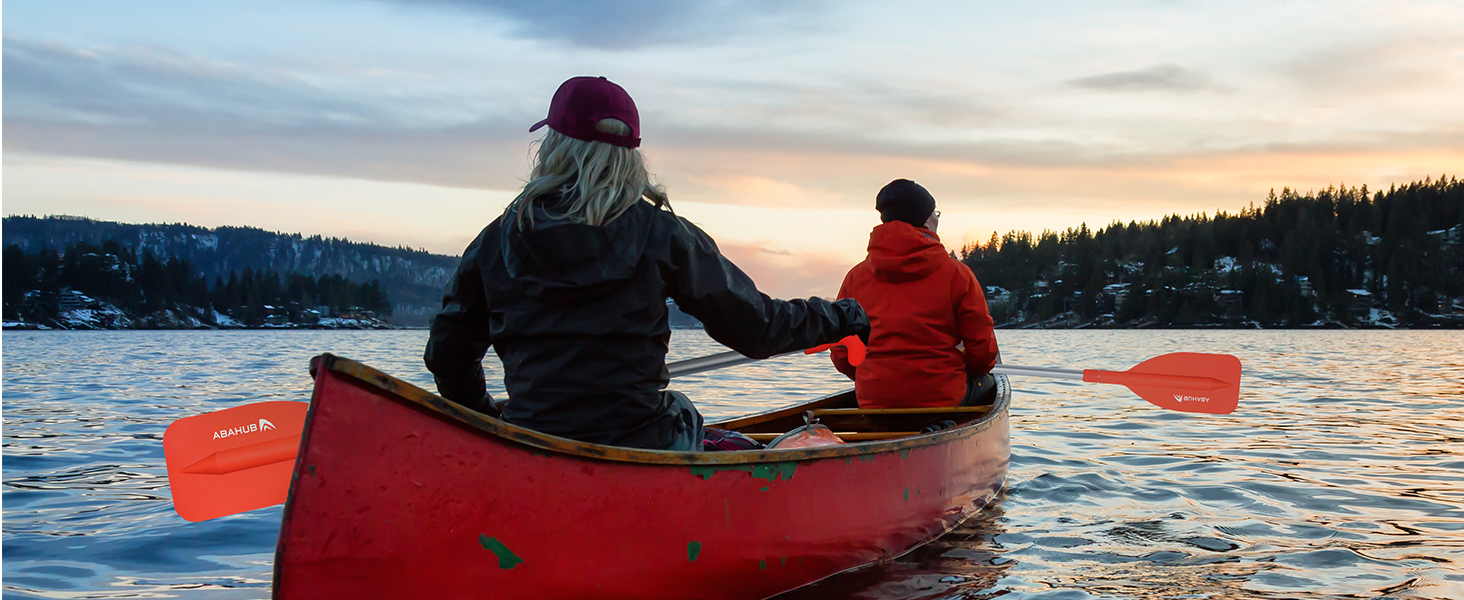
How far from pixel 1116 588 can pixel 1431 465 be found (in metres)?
5.41

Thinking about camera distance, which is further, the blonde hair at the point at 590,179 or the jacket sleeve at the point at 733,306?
the jacket sleeve at the point at 733,306

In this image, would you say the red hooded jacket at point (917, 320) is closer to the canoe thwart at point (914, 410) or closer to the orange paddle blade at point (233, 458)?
the canoe thwart at point (914, 410)

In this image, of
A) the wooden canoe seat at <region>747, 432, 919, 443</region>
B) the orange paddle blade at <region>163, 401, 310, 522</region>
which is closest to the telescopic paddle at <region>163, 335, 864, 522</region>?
the orange paddle blade at <region>163, 401, 310, 522</region>

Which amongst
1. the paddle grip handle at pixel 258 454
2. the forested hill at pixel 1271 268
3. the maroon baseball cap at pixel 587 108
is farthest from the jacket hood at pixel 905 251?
the forested hill at pixel 1271 268

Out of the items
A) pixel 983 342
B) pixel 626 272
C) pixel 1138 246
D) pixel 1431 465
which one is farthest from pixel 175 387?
pixel 1138 246

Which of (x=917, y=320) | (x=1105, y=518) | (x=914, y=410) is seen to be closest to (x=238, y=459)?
(x=917, y=320)

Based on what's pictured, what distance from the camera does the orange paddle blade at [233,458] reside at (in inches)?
130

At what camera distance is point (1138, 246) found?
527 ft

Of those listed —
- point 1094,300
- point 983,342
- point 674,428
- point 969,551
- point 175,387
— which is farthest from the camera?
point 1094,300

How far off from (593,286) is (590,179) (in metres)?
0.35

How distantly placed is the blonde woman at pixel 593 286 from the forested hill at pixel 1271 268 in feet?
490

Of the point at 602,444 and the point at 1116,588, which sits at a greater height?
the point at 602,444

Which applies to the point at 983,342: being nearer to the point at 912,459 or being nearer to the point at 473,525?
the point at 912,459

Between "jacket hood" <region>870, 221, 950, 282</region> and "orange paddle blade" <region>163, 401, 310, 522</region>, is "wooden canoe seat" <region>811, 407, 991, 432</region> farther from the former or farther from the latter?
"orange paddle blade" <region>163, 401, 310, 522</region>
